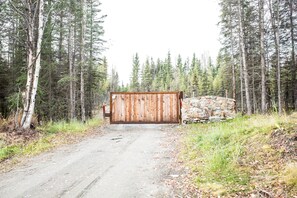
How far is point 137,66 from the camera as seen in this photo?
73.7 metres

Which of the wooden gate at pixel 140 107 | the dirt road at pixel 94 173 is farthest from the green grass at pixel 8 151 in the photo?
the wooden gate at pixel 140 107

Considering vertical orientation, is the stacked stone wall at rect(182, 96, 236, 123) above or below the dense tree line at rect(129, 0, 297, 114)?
below

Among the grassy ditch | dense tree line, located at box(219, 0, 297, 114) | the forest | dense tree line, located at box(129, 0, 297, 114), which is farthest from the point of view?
dense tree line, located at box(219, 0, 297, 114)

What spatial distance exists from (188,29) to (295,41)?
311ft

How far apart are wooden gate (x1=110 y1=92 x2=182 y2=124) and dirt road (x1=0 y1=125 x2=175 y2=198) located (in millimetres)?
6978

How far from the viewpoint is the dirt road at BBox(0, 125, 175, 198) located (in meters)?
4.91

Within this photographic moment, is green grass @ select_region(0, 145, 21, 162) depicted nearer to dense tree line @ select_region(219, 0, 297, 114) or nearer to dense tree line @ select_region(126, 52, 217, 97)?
dense tree line @ select_region(219, 0, 297, 114)

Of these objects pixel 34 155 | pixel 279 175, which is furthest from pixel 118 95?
pixel 279 175

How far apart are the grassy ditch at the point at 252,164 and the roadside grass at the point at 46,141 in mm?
5403

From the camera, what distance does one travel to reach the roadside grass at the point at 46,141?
8408 mm

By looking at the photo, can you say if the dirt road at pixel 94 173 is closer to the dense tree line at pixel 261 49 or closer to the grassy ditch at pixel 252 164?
the grassy ditch at pixel 252 164

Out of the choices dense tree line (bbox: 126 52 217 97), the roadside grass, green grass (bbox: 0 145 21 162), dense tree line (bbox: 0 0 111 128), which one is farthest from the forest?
dense tree line (bbox: 126 52 217 97)

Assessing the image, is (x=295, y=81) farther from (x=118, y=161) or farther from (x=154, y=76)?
(x=154, y=76)

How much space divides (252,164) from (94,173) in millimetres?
3529
